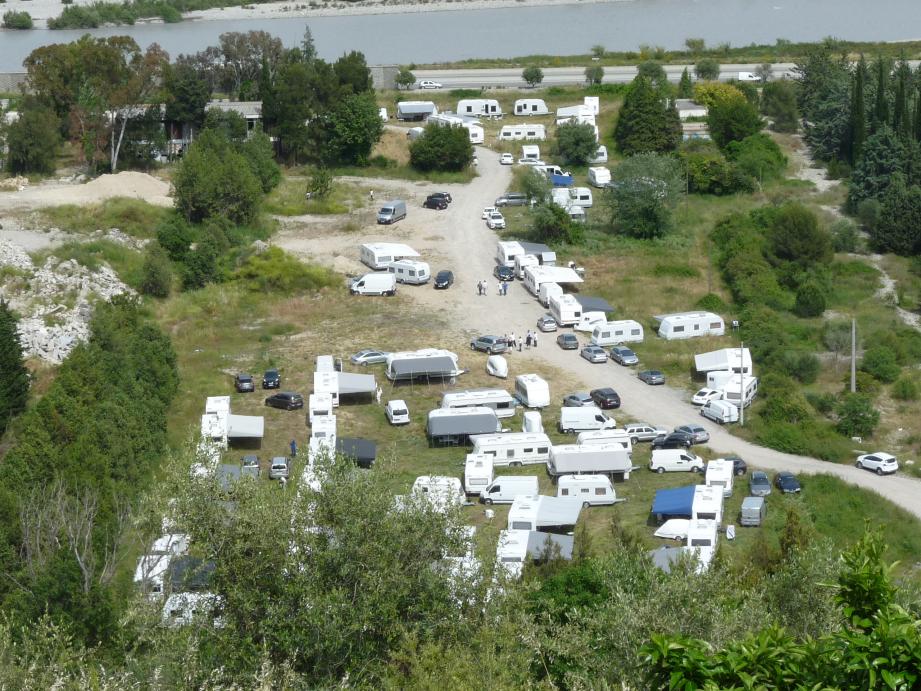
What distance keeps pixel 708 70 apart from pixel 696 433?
32.9 metres

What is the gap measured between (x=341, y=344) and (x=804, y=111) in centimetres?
2571

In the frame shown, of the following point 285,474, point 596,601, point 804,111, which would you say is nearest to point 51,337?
point 285,474

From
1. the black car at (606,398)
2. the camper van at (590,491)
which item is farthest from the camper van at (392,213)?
the camper van at (590,491)

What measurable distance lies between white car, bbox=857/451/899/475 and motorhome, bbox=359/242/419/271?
1437cm

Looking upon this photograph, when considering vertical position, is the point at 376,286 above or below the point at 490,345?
above

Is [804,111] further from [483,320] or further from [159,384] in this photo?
[159,384]

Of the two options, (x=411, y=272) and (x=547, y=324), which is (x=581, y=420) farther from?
(x=411, y=272)

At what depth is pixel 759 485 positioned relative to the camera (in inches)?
863

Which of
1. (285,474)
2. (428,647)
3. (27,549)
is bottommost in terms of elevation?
(285,474)

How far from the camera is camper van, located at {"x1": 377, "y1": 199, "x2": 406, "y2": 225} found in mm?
38062

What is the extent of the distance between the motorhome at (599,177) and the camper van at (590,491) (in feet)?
67.5

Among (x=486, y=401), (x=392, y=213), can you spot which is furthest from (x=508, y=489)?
(x=392, y=213)

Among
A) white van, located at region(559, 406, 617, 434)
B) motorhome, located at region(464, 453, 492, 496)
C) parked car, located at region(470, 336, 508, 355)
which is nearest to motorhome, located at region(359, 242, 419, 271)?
parked car, located at region(470, 336, 508, 355)

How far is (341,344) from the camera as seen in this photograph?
29.4 meters
